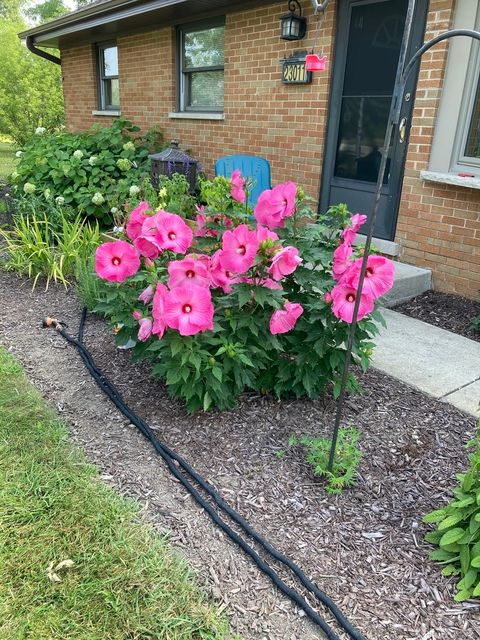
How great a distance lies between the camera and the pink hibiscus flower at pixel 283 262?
6.81 ft

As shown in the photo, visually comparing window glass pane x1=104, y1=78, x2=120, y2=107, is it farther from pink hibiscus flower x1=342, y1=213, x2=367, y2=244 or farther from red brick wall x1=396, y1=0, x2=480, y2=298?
pink hibiscus flower x1=342, y1=213, x2=367, y2=244

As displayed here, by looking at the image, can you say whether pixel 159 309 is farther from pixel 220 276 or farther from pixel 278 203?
pixel 278 203

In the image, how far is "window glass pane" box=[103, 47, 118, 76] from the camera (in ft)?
30.1

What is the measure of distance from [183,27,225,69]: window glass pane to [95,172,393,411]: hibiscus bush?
16.8ft

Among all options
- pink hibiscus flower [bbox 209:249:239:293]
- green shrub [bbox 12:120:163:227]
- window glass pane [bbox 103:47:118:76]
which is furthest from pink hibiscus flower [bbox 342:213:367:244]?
window glass pane [bbox 103:47:118:76]

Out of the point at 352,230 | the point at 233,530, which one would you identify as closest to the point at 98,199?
the point at 352,230

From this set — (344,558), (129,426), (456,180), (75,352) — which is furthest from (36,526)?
(456,180)

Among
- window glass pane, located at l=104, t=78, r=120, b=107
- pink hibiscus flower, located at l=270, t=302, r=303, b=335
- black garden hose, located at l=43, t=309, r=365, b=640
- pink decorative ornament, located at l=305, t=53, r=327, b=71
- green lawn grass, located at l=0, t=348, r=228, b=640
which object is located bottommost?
green lawn grass, located at l=0, t=348, r=228, b=640

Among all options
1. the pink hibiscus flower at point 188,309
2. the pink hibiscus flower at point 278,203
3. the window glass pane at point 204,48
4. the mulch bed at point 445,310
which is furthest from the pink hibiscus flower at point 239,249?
the window glass pane at point 204,48

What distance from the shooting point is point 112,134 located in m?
7.18

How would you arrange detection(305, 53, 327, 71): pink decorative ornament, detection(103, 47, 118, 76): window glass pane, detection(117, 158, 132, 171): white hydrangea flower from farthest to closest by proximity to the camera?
detection(103, 47, 118, 76): window glass pane < detection(117, 158, 132, 171): white hydrangea flower < detection(305, 53, 327, 71): pink decorative ornament

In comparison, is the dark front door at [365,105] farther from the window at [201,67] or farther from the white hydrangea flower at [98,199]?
the white hydrangea flower at [98,199]

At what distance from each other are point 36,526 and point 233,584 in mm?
771

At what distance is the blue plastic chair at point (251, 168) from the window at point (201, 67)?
5.48ft
